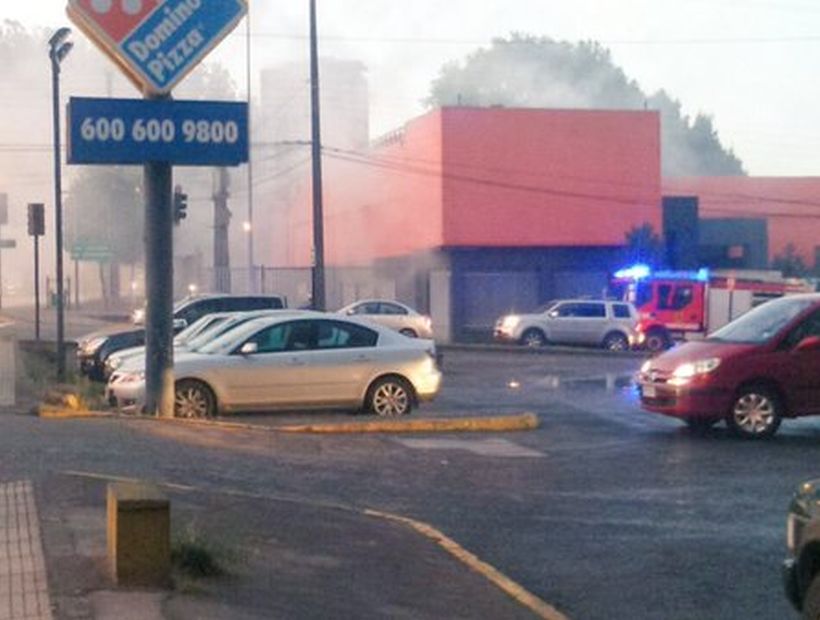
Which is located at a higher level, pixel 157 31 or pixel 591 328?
pixel 157 31

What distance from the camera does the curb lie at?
1853 cm

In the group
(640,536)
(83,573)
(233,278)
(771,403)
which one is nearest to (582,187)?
(233,278)

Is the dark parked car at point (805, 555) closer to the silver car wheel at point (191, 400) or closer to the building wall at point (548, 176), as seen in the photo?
the silver car wheel at point (191, 400)

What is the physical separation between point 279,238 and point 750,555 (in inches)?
2634

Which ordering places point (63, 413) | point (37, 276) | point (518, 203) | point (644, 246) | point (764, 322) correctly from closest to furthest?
point (764, 322)
point (63, 413)
point (37, 276)
point (518, 203)
point (644, 246)

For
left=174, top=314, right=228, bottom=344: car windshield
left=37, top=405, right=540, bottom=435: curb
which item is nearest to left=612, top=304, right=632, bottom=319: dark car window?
left=174, top=314, right=228, bottom=344: car windshield

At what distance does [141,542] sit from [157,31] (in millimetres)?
9986

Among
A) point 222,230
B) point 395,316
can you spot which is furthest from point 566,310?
point 222,230

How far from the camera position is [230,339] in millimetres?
20875

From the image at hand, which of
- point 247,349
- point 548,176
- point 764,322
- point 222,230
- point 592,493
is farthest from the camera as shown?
point 222,230

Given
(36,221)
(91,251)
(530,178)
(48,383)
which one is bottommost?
(48,383)

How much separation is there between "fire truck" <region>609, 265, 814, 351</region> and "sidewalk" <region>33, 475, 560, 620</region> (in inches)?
1352

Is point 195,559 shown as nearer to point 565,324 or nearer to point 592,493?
point 592,493

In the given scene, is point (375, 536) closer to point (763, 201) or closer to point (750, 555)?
point (750, 555)
